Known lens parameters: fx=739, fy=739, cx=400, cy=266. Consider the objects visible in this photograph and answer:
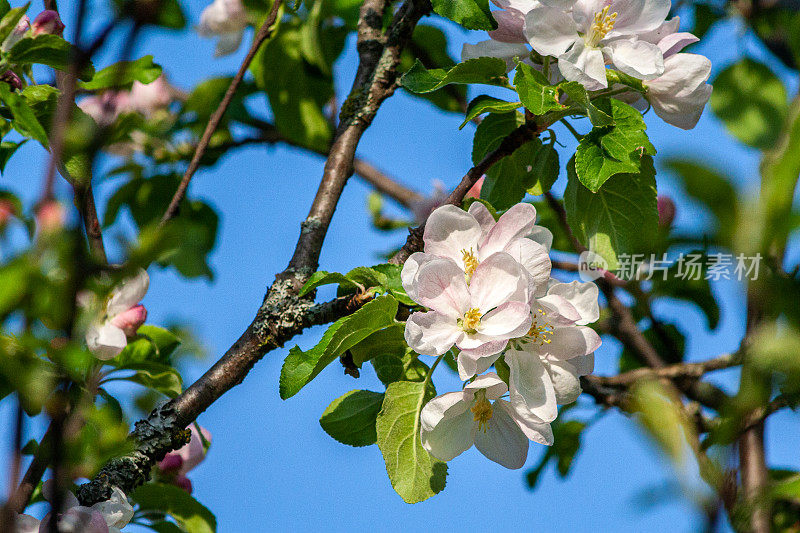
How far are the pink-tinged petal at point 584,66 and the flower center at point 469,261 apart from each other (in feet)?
0.93

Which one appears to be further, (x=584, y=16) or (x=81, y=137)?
(x=584, y=16)

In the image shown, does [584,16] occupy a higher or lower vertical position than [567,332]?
higher

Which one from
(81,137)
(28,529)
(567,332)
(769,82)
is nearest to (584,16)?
(567,332)

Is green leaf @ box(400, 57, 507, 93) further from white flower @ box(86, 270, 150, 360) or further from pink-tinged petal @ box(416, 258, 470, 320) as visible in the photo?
white flower @ box(86, 270, 150, 360)

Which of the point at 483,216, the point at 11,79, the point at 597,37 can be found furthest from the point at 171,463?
the point at 597,37

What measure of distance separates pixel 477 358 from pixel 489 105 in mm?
384

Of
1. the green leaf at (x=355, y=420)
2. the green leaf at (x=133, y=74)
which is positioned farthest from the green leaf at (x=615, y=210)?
the green leaf at (x=133, y=74)

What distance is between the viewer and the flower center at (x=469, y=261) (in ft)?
3.34

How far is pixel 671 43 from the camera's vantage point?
111 centimetres

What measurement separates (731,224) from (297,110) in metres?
1.81

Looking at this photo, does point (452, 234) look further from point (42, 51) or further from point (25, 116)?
point (42, 51)

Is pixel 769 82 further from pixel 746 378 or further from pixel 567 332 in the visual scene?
pixel 746 378

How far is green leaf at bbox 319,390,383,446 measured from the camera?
1129 mm

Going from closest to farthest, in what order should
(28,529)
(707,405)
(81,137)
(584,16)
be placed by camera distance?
(81,137) < (28,529) < (584,16) < (707,405)
